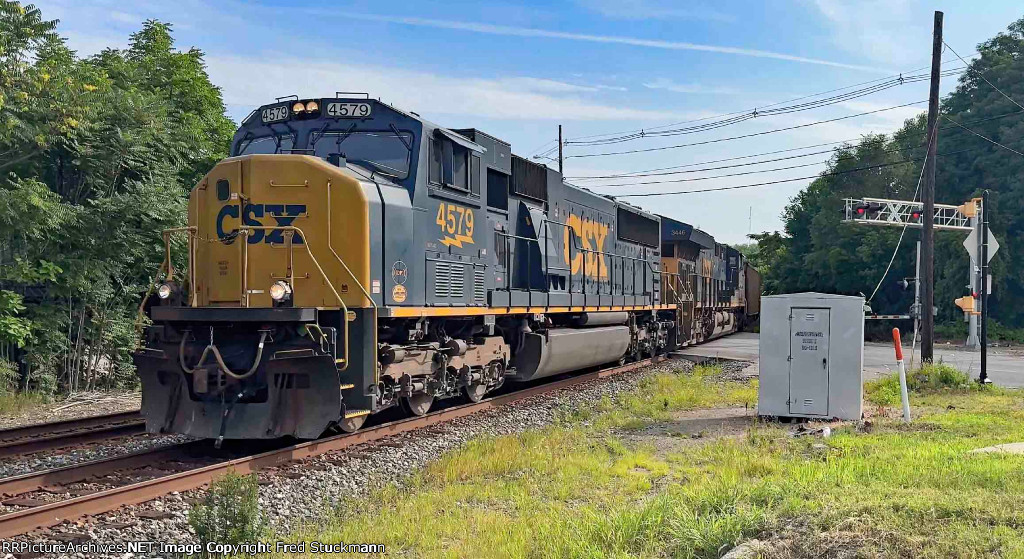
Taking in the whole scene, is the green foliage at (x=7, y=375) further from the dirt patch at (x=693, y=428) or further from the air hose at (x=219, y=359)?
the dirt patch at (x=693, y=428)

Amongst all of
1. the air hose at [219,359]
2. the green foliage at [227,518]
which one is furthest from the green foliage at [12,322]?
A: the green foliage at [227,518]

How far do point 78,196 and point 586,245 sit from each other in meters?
9.02

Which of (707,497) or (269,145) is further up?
(269,145)

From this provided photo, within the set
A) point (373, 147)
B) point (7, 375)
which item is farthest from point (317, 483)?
point (7, 375)

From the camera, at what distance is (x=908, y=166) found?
4175cm

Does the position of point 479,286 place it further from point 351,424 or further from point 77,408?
point 77,408

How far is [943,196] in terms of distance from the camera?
125ft

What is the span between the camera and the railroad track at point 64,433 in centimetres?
826

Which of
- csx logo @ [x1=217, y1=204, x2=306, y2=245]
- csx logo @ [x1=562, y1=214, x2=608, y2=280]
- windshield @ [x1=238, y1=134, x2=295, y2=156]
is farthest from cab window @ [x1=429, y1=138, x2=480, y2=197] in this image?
csx logo @ [x1=562, y1=214, x2=608, y2=280]

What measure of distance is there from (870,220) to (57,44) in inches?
960

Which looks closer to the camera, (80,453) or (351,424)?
(80,453)

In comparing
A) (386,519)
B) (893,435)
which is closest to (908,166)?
(893,435)

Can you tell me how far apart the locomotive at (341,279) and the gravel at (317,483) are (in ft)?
1.44

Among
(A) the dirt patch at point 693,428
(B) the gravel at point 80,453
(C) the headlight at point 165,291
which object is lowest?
(A) the dirt patch at point 693,428
